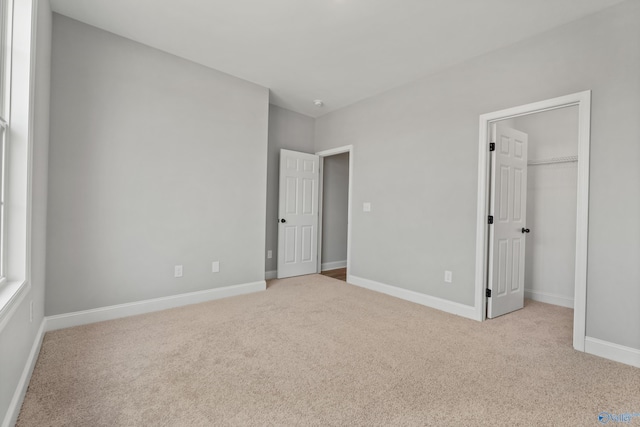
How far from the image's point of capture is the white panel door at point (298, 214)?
15.1ft

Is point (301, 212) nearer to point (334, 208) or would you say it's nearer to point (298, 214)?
point (298, 214)

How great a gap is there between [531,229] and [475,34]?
259 centimetres

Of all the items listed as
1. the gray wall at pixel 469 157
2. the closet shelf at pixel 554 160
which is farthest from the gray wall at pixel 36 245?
the closet shelf at pixel 554 160

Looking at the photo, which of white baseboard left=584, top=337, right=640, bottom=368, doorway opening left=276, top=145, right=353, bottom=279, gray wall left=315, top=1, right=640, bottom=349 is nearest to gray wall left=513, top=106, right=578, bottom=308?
gray wall left=315, top=1, right=640, bottom=349

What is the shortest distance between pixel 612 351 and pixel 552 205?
2.00m

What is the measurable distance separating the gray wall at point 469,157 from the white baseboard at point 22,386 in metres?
3.41

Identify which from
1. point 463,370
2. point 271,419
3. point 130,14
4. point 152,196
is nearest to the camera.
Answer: point 271,419

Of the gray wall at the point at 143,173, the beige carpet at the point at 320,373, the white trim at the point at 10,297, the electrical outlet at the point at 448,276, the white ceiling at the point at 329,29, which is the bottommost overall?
the beige carpet at the point at 320,373

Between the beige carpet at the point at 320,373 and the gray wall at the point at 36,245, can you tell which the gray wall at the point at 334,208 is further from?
the gray wall at the point at 36,245

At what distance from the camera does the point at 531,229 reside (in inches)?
152

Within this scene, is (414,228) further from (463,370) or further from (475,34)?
(475,34)

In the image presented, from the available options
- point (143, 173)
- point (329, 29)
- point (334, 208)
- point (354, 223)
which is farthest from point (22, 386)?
point (334, 208)

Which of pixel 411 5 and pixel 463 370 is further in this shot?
pixel 411 5

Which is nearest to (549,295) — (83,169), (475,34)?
(475,34)
